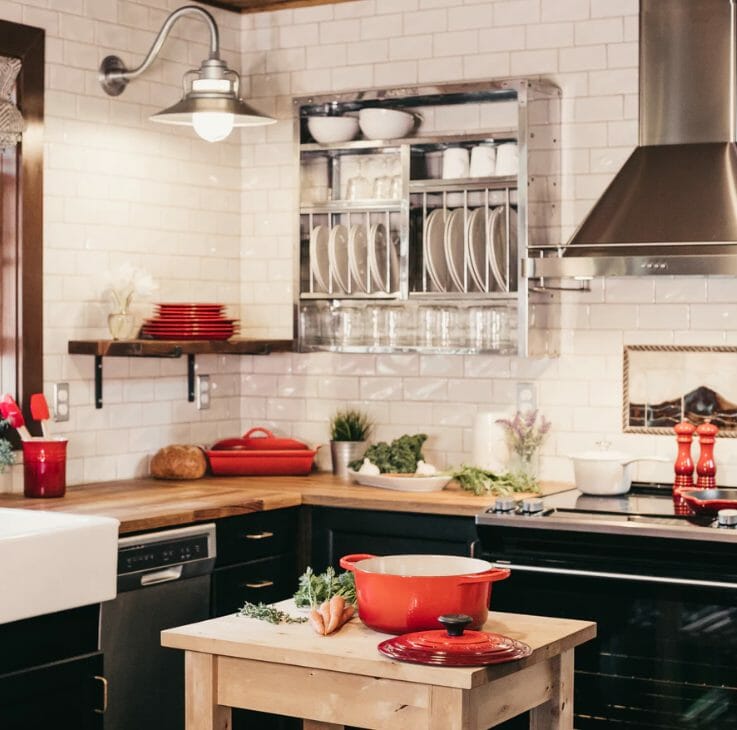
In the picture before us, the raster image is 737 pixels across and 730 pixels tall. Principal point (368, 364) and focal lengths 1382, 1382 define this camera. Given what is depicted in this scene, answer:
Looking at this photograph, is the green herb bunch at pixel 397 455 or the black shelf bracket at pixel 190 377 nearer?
the green herb bunch at pixel 397 455

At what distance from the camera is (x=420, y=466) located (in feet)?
18.3

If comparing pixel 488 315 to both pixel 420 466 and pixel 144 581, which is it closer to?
pixel 420 466

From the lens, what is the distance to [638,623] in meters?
4.72

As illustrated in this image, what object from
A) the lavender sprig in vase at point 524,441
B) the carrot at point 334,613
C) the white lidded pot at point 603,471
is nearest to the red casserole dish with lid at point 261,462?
the lavender sprig in vase at point 524,441

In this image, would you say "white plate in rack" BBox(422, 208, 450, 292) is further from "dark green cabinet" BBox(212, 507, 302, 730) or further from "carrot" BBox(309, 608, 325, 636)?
"carrot" BBox(309, 608, 325, 636)

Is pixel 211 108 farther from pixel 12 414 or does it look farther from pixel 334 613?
pixel 334 613

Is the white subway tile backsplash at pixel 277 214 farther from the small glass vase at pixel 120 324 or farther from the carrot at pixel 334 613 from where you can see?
the carrot at pixel 334 613

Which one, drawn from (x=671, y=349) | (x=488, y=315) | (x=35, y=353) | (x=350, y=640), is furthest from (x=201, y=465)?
(x=350, y=640)

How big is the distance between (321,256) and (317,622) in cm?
309

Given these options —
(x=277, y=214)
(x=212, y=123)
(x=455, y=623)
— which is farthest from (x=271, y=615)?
(x=277, y=214)

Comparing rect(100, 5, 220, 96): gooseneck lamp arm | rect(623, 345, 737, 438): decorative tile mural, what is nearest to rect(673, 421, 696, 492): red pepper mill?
rect(623, 345, 737, 438): decorative tile mural

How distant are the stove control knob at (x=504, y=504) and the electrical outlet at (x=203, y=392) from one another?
1.79m

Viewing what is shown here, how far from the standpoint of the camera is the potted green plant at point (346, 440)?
19.7ft

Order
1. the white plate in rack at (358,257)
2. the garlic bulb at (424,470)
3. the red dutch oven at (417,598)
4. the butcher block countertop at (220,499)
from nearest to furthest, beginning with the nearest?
the red dutch oven at (417,598)
the butcher block countertop at (220,499)
the garlic bulb at (424,470)
the white plate in rack at (358,257)
